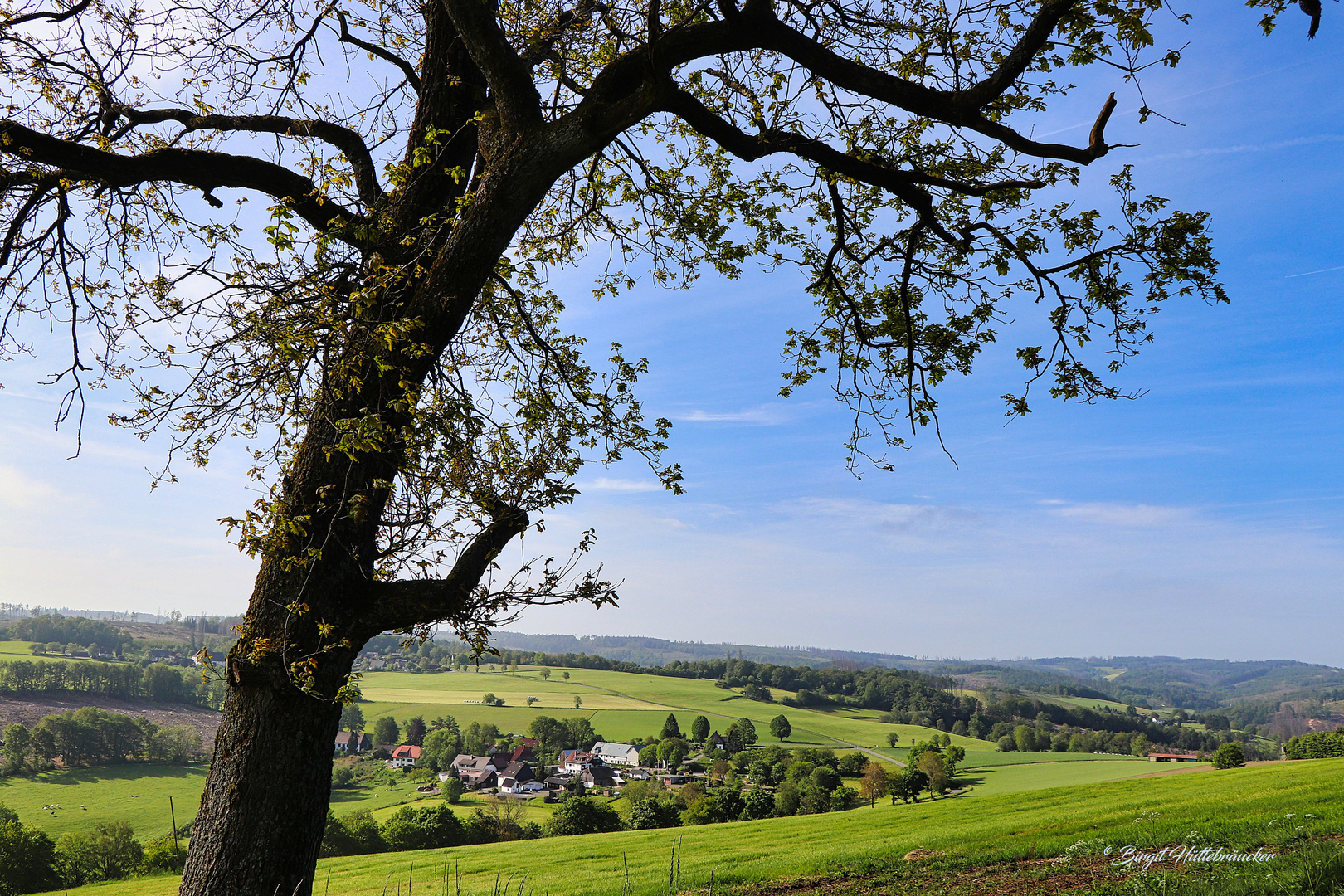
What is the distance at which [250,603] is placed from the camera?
392 centimetres

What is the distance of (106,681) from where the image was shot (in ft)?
286

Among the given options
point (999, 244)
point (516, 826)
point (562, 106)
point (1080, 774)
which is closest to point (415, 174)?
Result: point (562, 106)

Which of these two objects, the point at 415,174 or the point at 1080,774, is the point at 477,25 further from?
the point at 1080,774

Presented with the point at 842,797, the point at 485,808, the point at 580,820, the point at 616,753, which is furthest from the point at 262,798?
the point at 616,753

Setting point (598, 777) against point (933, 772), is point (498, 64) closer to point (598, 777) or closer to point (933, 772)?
point (933, 772)

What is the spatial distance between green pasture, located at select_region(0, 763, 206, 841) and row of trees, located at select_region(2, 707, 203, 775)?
2.03 metres

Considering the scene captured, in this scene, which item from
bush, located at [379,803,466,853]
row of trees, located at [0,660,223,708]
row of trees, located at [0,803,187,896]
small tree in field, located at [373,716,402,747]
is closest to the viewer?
row of trees, located at [0,803,187,896]

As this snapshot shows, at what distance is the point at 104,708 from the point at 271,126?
10050 centimetres

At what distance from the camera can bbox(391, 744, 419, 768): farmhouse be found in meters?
70.3

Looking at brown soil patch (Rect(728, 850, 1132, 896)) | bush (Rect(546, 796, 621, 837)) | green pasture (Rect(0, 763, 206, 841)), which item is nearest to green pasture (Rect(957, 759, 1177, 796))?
bush (Rect(546, 796, 621, 837))

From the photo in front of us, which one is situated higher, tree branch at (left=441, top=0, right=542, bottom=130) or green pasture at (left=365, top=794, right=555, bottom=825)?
tree branch at (left=441, top=0, right=542, bottom=130)

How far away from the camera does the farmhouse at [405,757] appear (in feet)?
231

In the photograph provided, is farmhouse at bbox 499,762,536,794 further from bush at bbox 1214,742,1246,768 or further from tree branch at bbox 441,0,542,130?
tree branch at bbox 441,0,542,130

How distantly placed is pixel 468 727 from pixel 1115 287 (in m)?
83.3
